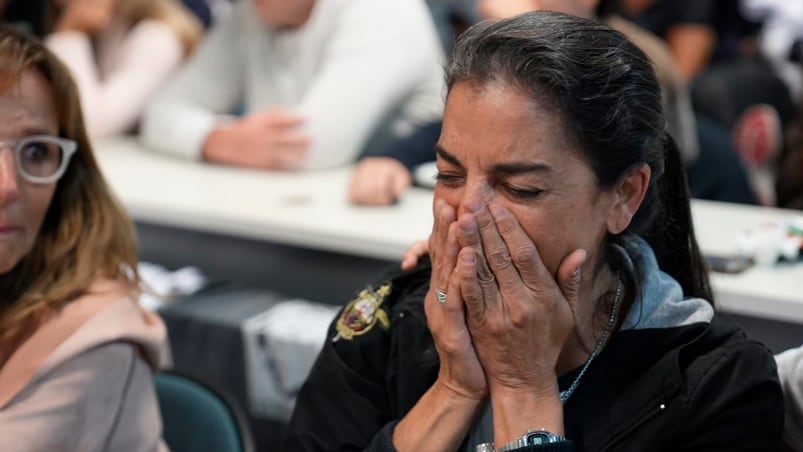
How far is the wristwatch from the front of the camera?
1226mm

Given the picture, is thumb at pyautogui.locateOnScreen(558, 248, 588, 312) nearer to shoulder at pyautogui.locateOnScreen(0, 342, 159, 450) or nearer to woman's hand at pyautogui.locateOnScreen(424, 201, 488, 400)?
woman's hand at pyautogui.locateOnScreen(424, 201, 488, 400)

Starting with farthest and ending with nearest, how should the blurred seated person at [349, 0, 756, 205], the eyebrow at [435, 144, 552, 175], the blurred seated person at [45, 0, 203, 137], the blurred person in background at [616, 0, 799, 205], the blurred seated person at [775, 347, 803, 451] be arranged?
1. the blurred person in background at [616, 0, 799, 205]
2. the blurred seated person at [45, 0, 203, 137]
3. the blurred seated person at [349, 0, 756, 205]
4. the blurred seated person at [775, 347, 803, 451]
5. the eyebrow at [435, 144, 552, 175]

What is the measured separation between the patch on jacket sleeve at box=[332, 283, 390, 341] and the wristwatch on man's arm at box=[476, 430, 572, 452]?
26 centimetres

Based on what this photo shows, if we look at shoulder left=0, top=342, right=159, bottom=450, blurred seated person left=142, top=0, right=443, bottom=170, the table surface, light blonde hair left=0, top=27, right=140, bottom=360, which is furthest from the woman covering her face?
blurred seated person left=142, top=0, right=443, bottom=170

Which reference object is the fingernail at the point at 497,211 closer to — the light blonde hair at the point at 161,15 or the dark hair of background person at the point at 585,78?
the dark hair of background person at the point at 585,78

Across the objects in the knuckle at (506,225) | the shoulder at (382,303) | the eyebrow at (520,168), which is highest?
the eyebrow at (520,168)

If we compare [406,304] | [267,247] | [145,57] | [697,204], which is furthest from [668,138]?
[145,57]

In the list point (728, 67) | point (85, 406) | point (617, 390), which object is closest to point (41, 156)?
point (85, 406)

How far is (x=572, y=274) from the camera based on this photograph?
1231 millimetres

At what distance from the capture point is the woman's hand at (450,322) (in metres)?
1.25

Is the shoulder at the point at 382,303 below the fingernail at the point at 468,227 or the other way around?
below

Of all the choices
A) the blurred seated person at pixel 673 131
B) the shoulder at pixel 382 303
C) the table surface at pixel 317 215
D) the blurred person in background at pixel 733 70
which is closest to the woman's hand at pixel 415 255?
the shoulder at pixel 382 303

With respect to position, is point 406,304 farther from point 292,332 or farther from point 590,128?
point 292,332

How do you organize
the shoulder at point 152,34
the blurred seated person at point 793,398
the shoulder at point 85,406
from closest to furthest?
1. the blurred seated person at point 793,398
2. the shoulder at point 85,406
3. the shoulder at point 152,34
